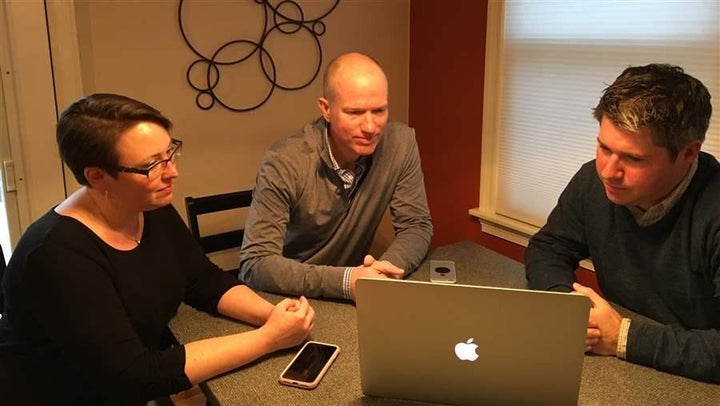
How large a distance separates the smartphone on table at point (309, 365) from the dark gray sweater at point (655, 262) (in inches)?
21.4

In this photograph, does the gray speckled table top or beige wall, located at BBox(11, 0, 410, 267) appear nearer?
the gray speckled table top

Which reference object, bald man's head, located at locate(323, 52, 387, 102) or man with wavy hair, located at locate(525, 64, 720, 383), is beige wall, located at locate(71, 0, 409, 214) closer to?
bald man's head, located at locate(323, 52, 387, 102)

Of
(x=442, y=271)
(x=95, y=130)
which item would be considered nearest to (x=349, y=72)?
Answer: (x=442, y=271)

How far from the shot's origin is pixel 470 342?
1.08 meters

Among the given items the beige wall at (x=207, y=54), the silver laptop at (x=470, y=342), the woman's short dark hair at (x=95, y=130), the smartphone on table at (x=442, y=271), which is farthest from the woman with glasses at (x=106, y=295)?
the beige wall at (x=207, y=54)

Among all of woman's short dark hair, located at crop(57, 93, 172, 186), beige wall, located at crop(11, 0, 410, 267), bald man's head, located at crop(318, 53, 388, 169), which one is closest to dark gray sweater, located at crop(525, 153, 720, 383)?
bald man's head, located at crop(318, 53, 388, 169)

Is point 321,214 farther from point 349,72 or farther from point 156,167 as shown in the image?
point 156,167

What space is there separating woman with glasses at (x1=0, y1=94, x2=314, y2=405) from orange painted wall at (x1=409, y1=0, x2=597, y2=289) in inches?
62.6

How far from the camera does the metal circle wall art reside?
258cm

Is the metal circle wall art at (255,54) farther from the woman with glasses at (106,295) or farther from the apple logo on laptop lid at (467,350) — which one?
the apple logo on laptop lid at (467,350)

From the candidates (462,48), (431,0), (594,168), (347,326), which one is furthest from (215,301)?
(431,0)

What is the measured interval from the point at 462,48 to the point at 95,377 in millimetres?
2052

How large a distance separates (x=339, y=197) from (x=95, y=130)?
78 centimetres

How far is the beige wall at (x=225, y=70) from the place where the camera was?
94.5 inches
